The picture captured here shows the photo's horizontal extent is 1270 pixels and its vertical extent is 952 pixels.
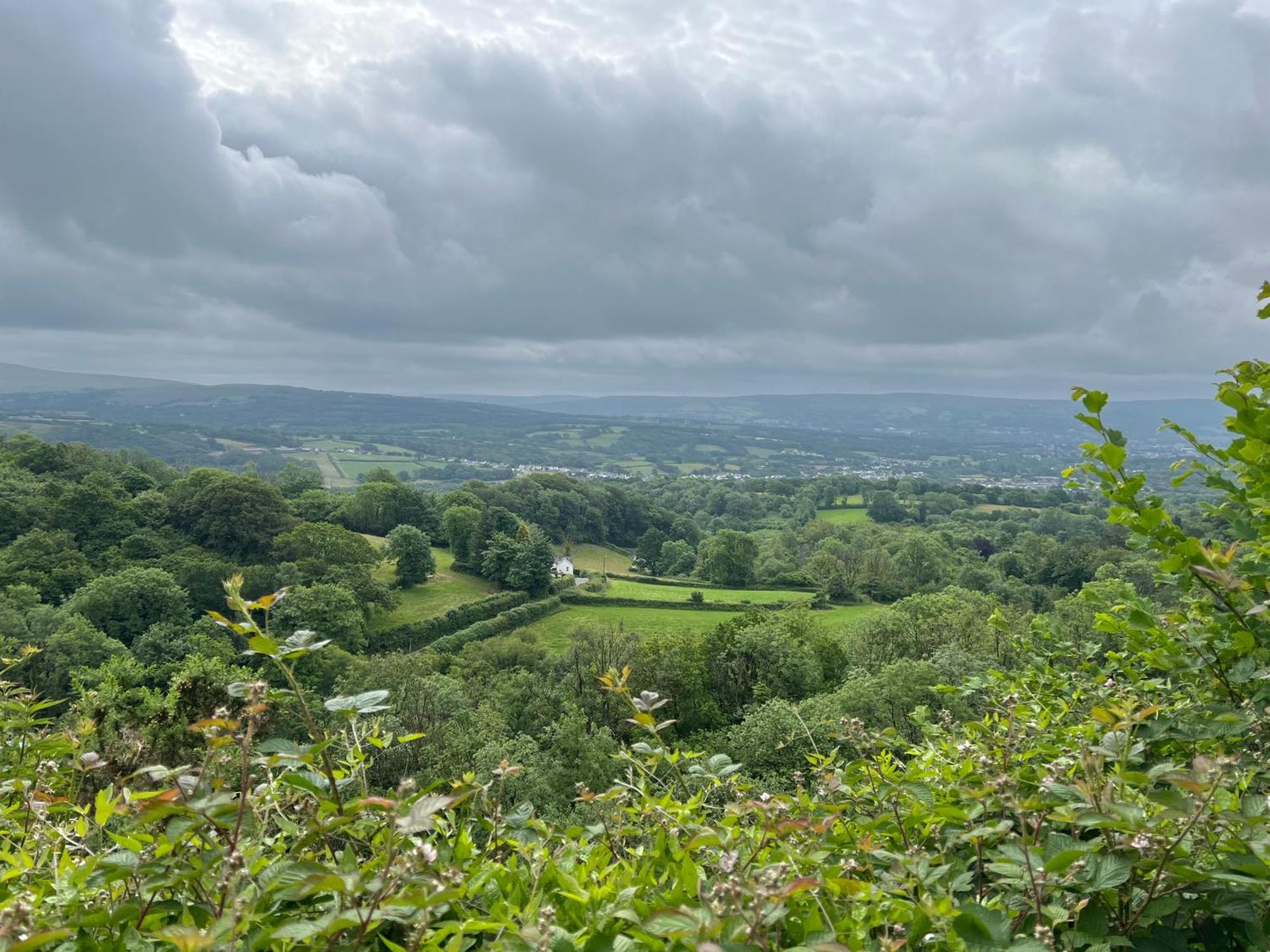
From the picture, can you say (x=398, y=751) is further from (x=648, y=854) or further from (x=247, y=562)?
(x=247, y=562)

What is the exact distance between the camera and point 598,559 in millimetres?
85875

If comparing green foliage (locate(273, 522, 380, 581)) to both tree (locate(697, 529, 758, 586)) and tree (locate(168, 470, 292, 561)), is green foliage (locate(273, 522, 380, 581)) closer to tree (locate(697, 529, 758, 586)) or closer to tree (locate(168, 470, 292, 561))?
tree (locate(168, 470, 292, 561))

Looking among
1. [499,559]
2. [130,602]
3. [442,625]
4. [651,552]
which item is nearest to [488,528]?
[499,559]

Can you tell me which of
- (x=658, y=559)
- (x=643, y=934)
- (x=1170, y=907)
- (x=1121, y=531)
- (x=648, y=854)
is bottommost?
(x=658, y=559)

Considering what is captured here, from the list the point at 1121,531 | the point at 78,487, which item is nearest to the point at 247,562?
the point at 78,487

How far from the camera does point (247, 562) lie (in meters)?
56.5

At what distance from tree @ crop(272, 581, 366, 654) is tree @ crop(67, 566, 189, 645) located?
21.8 feet

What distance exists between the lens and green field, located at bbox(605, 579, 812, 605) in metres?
61.1

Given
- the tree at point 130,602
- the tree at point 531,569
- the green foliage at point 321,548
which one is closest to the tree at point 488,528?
the tree at point 531,569

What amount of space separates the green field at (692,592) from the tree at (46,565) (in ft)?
129

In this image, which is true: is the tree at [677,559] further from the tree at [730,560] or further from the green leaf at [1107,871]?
the green leaf at [1107,871]

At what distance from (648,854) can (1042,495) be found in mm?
151336

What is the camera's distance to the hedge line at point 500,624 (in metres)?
49.3

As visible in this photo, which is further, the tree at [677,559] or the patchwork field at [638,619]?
the tree at [677,559]
